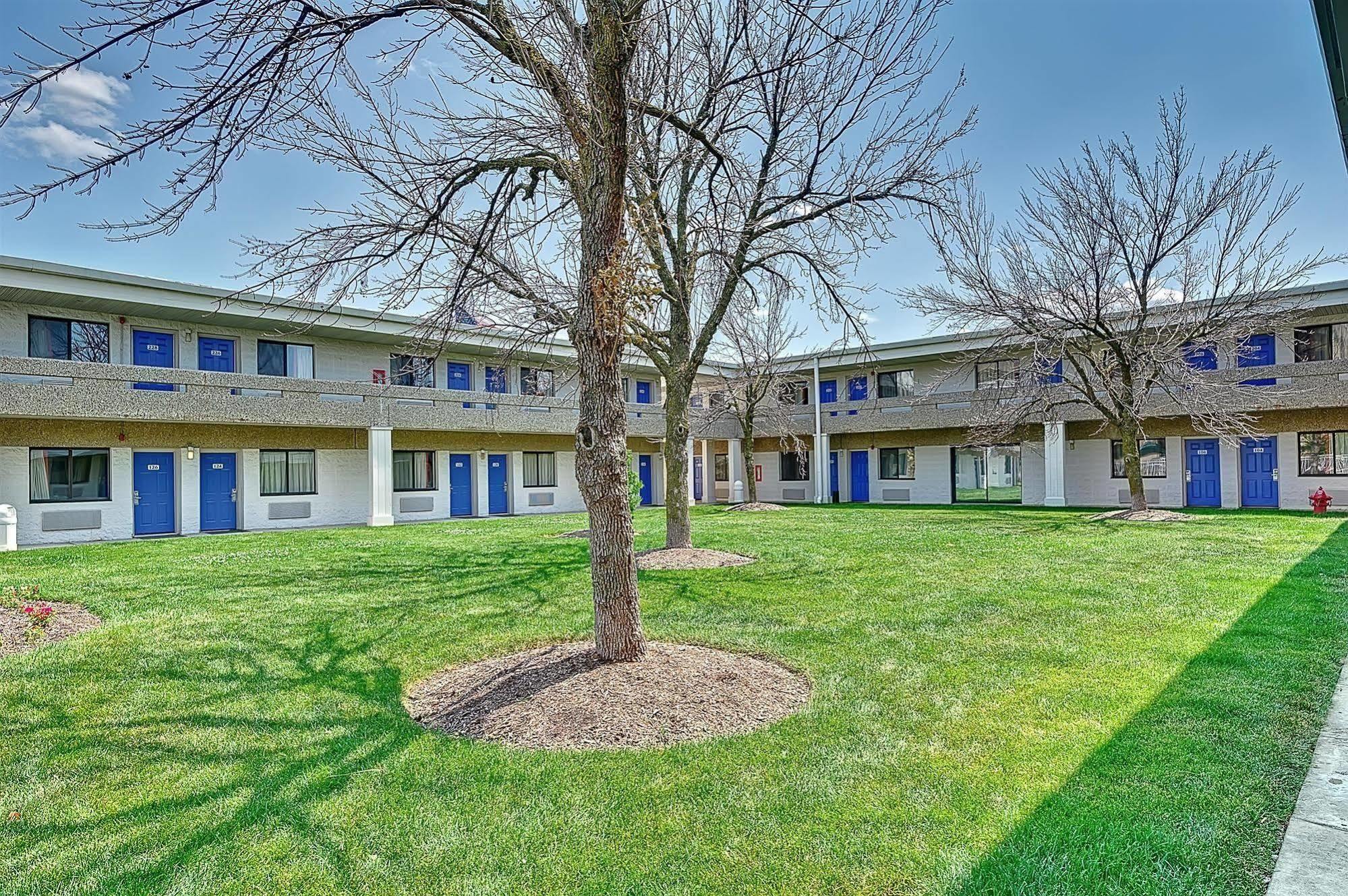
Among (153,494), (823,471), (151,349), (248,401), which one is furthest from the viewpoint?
(823,471)

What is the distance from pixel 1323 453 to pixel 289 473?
31.3 meters

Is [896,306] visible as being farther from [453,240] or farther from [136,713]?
[136,713]

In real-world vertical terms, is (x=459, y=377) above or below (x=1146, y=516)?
above

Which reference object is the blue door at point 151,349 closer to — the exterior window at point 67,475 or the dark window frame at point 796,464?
the exterior window at point 67,475

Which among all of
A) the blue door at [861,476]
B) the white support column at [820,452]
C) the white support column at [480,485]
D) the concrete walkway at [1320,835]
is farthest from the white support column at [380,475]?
the concrete walkway at [1320,835]

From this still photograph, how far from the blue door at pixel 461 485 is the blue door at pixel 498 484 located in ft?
2.13

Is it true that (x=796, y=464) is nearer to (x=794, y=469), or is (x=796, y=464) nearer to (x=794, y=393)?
(x=794, y=469)

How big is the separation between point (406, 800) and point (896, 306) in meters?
19.2

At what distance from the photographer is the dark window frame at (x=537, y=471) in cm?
2798

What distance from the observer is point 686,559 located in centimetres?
1227

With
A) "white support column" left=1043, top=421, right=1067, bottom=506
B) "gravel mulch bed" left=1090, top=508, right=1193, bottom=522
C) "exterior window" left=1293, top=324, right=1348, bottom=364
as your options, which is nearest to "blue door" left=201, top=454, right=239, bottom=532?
"gravel mulch bed" left=1090, top=508, right=1193, bottom=522

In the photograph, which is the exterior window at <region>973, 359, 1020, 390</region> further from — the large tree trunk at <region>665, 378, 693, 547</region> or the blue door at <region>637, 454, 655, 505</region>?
the large tree trunk at <region>665, 378, 693, 547</region>

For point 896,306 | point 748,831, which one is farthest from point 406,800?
point 896,306

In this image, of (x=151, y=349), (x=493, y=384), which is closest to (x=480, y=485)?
(x=493, y=384)
